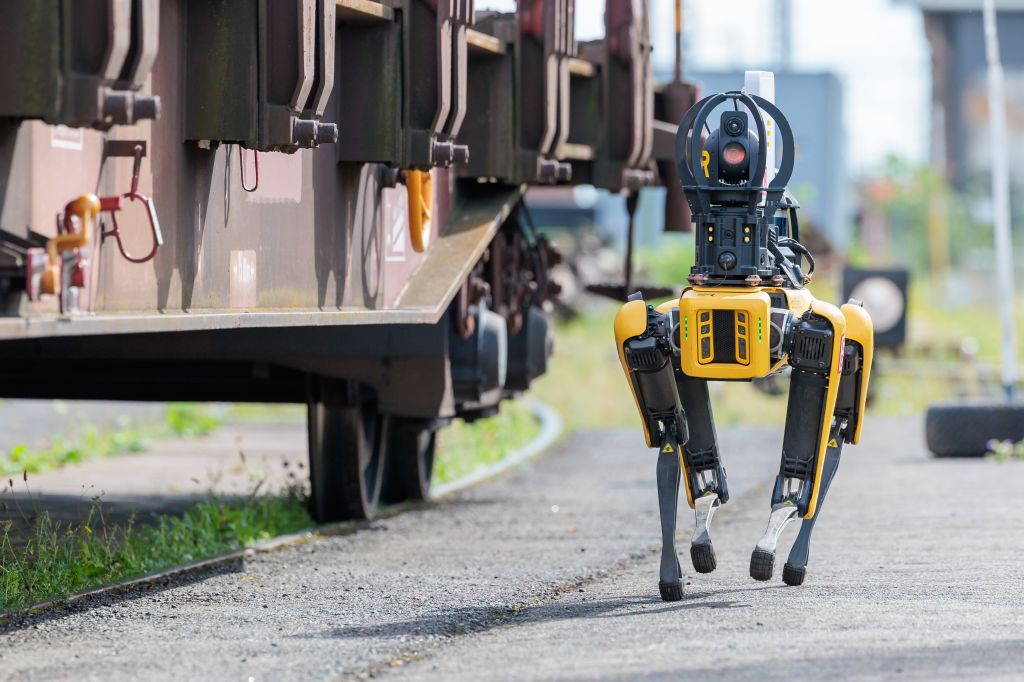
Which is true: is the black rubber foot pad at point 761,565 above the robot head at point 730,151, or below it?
below

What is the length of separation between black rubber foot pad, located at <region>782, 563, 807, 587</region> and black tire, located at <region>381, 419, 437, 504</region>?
4.85m

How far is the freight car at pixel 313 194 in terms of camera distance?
20.4 ft

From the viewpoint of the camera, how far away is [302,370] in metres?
11.1

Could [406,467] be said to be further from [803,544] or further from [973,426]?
[973,426]

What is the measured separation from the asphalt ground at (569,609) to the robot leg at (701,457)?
39 centimetres

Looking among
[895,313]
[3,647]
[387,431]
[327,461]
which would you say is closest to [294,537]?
[327,461]

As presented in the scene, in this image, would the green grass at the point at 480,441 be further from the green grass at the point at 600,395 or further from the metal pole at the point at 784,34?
the metal pole at the point at 784,34

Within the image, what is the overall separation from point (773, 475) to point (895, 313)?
394 inches

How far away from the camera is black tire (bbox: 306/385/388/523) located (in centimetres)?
1156

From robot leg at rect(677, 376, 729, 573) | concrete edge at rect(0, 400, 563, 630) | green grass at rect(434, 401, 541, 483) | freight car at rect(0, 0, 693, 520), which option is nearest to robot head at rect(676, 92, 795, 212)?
robot leg at rect(677, 376, 729, 573)

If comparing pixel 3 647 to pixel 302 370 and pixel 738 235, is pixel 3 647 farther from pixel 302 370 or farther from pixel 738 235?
pixel 302 370

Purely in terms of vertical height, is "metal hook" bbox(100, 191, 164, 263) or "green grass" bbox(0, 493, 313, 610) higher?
"metal hook" bbox(100, 191, 164, 263)

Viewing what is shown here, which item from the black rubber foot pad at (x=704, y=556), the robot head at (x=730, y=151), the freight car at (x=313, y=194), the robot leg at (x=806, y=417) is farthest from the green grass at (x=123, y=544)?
the robot head at (x=730, y=151)

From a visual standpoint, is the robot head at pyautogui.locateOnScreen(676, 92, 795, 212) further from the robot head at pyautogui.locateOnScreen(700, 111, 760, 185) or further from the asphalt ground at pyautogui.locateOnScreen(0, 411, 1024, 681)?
the asphalt ground at pyautogui.locateOnScreen(0, 411, 1024, 681)
